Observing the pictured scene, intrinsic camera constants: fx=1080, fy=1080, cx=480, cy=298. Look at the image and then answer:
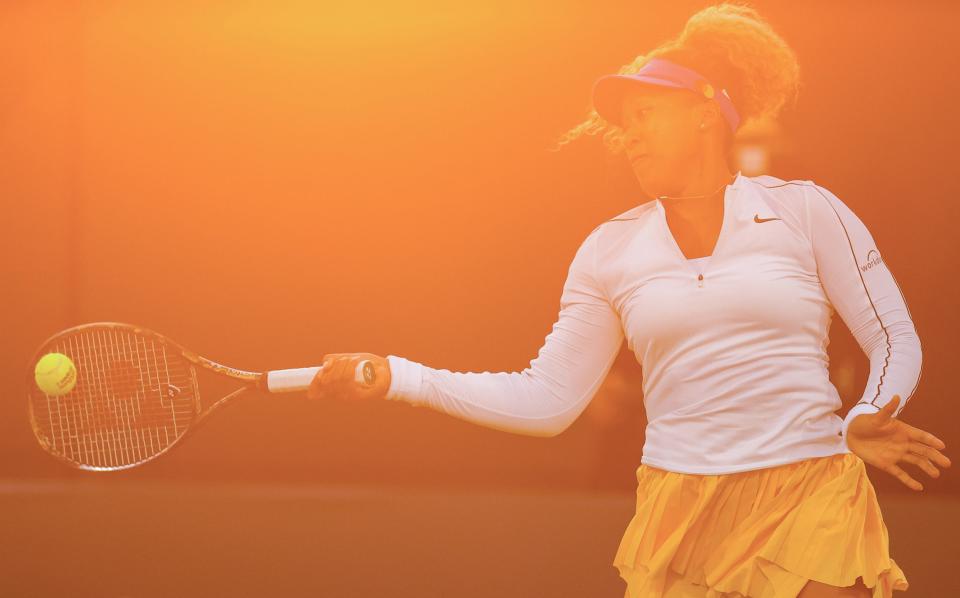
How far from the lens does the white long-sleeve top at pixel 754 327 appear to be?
1.85 metres

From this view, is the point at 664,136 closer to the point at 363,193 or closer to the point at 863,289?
the point at 863,289

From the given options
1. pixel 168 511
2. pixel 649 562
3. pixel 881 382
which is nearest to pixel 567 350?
pixel 649 562

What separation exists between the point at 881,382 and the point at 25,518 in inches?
99.0

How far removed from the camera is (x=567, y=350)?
2074 millimetres

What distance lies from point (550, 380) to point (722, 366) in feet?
1.19

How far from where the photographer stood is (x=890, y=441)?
1738 mm

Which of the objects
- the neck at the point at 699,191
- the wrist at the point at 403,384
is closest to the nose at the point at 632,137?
the neck at the point at 699,191

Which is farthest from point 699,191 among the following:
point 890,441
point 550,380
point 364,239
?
point 364,239

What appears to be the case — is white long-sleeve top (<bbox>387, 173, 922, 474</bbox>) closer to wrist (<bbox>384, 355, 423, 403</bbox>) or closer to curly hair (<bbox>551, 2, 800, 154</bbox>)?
wrist (<bbox>384, 355, 423, 403</bbox>)

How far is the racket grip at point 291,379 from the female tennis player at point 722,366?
59 mm

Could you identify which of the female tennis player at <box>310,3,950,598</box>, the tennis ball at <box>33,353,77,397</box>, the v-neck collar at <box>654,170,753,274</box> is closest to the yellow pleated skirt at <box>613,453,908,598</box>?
the female tennis player at <box>310,3,950,598</box>

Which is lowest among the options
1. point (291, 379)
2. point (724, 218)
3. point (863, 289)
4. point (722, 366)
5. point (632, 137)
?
point (291, 379)

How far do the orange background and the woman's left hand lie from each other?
1304 mm

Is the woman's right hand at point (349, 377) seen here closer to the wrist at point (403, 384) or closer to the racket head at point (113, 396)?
the wrist at point (403, 384)
